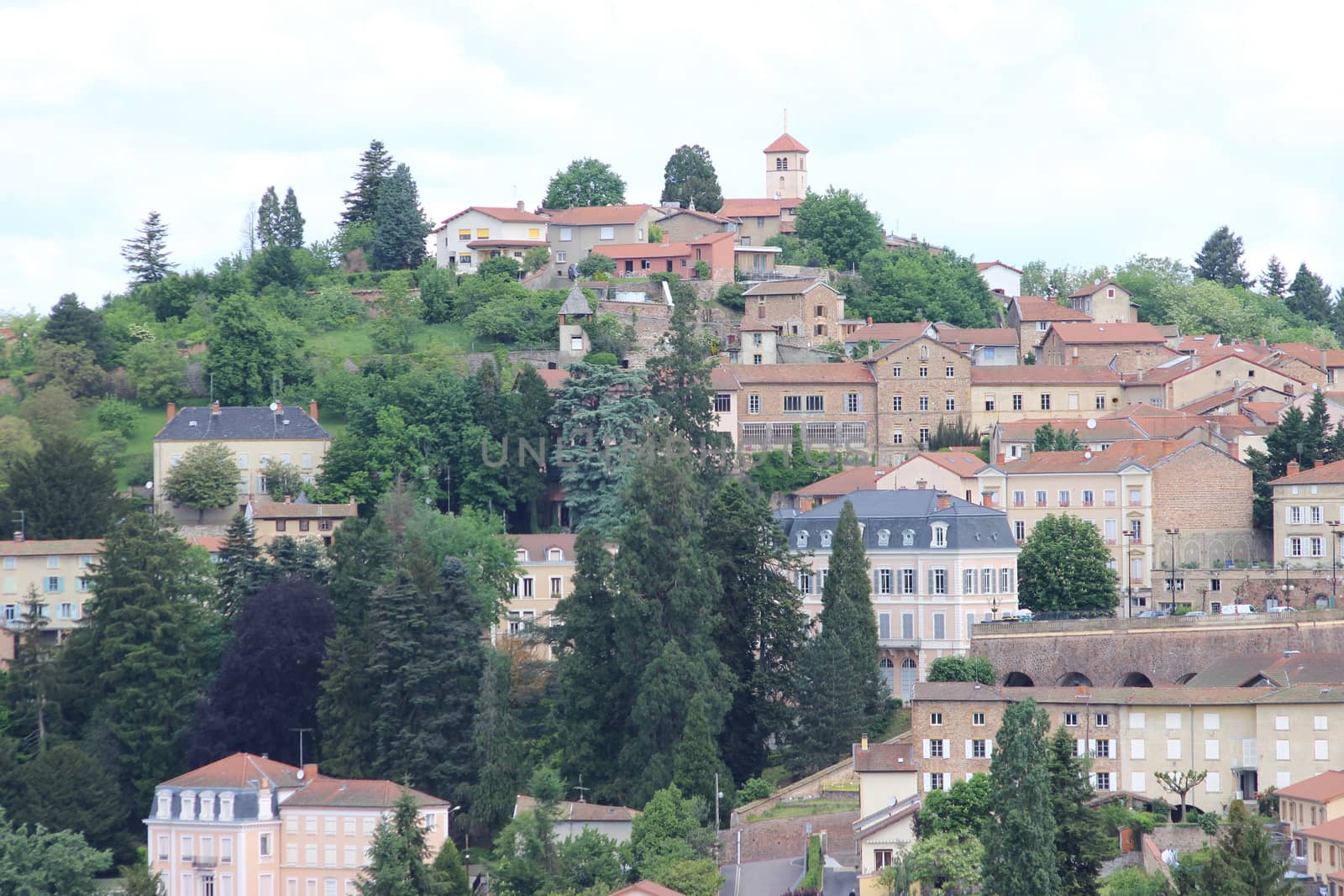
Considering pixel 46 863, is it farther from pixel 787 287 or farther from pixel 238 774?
pixel 787 287

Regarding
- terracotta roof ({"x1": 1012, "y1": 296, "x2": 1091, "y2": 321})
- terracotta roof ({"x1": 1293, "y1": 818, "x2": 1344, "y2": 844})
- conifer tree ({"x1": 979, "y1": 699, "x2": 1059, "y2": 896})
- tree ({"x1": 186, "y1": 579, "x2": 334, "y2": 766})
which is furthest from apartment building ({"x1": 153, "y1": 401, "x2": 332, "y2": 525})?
terracotta roof ({"x1": 1293, "y1": 818, "x2": 1344, "y2": 844})

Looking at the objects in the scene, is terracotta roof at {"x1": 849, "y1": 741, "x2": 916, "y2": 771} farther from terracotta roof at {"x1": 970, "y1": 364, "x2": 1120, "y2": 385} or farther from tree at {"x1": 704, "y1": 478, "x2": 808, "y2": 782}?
terracotta roof at {"x1": 970, "y1": 364, "x2": 1120, "y2": 385}

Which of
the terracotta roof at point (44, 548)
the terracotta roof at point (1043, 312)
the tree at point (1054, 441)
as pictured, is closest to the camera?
the terracotta roof at point (44, 548)

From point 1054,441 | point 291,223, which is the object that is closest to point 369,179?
point 291,223

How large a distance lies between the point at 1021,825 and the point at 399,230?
234 feet

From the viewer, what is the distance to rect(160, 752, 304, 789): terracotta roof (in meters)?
70.6

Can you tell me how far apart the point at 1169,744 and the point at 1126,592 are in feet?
58.5

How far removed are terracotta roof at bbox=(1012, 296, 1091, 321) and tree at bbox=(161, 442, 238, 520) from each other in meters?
36.6

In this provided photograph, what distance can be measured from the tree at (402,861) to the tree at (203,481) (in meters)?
27.4

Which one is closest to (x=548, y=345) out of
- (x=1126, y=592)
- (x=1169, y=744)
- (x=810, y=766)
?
(x=1126, y=592)

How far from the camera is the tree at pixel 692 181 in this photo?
4953 inches

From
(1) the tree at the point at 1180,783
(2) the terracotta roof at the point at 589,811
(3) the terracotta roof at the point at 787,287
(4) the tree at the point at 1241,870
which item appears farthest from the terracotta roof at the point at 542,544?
(4) the tree at the point at 1241,870

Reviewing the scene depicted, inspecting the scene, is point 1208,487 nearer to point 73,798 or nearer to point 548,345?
point 548,345

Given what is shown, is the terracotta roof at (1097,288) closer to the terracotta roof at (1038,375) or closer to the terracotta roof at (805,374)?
the terracotta roof at (1038,375)
